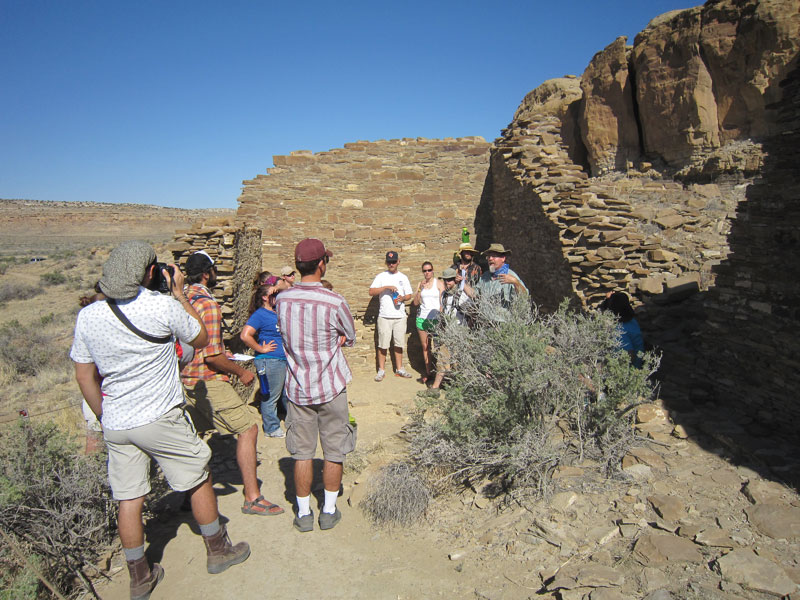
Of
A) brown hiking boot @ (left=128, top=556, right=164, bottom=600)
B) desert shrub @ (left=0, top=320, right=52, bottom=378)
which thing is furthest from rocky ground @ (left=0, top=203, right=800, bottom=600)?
desert shrub @ (left=0, top=320, right=52, bottom=378)

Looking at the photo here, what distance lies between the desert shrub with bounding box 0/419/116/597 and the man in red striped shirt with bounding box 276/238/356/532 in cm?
138

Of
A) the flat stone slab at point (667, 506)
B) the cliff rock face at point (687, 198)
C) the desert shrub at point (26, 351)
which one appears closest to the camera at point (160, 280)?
the flat stone slab at point (667, 506)

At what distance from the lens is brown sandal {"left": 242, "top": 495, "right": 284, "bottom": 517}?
11.5 feet

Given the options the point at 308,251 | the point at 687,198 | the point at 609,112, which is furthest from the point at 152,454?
the point at 609,112

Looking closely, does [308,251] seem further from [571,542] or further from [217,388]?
[571,542]

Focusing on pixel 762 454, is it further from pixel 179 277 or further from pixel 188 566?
pixel 179 277

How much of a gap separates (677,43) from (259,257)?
35.1 feet

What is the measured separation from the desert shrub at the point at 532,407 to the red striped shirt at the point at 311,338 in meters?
1.11

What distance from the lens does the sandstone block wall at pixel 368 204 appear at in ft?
25.6

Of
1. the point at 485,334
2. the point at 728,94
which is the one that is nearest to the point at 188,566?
the point at 485,334

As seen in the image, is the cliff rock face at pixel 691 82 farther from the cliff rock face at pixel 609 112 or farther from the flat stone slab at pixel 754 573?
the flat stone slab at pixel 754 573

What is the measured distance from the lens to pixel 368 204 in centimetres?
814

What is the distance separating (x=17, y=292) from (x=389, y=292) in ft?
53.4

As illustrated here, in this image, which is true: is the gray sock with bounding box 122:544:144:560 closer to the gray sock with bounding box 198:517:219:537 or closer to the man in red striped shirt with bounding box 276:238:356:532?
the gray sock with bounding box 198:517:219:537
